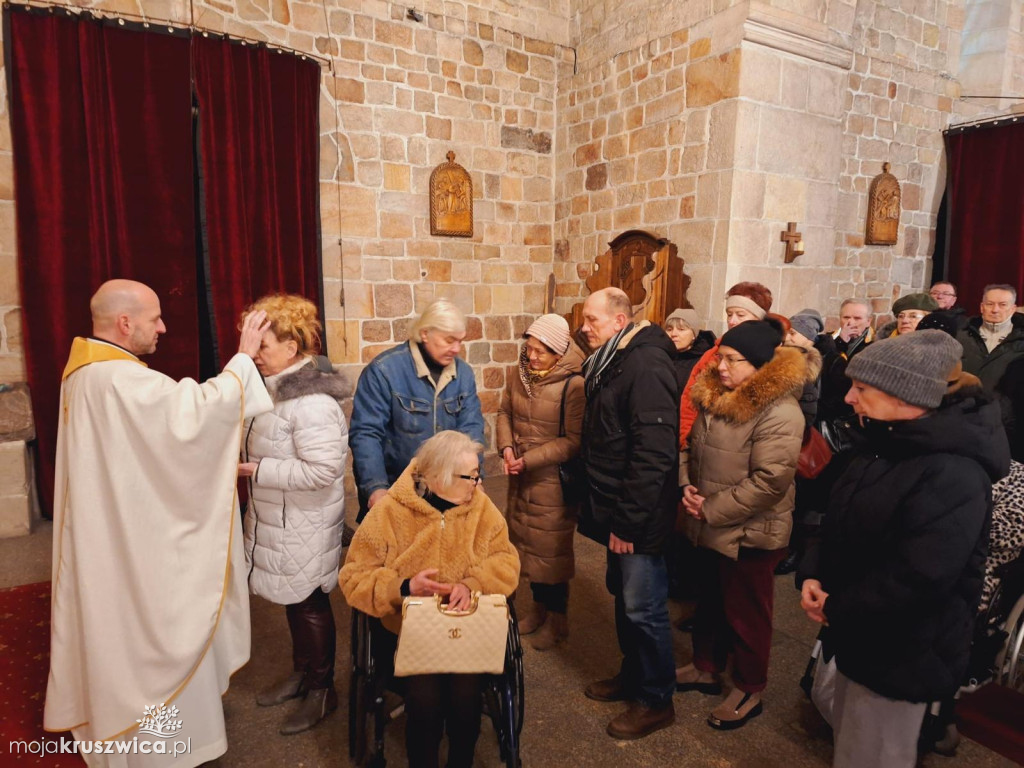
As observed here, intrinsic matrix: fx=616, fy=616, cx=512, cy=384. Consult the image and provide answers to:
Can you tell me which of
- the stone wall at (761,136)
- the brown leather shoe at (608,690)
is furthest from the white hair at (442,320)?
the stone wall at (761,136)

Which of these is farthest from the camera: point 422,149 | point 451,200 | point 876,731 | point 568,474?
point 451,200

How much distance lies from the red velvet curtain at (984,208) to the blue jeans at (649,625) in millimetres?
5250

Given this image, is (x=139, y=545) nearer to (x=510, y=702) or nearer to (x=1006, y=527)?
(x=510, y=702)

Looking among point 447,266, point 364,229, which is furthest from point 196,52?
point 447,266

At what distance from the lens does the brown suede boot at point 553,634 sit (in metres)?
2.93

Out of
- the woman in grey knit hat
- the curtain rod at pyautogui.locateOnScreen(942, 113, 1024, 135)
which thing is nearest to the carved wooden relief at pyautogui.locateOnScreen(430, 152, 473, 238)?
the woman in grey knit hat

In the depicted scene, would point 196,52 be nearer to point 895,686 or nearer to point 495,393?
point 495,393

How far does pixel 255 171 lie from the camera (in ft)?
14.8

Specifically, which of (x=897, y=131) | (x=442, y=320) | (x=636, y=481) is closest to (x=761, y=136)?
(x=897, y=131)

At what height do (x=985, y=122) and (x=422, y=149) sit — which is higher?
(x=985, y=122)

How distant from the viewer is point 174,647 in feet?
6.33

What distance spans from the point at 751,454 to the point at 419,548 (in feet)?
4.07

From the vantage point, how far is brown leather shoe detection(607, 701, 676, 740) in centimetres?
231

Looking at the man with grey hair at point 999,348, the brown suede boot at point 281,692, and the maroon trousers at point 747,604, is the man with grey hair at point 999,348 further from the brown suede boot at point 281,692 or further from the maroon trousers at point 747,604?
the brown suede boot at point 281,692
